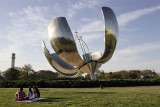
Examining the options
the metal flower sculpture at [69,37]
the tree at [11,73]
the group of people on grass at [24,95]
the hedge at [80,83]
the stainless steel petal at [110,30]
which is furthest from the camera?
the tree at [11,73]

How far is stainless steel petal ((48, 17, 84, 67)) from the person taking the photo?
1599 cm

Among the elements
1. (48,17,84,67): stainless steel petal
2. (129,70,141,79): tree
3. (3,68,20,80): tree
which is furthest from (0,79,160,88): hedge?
(129,70,141,79): tree

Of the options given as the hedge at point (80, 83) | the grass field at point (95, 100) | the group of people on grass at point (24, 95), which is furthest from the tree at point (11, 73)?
the group of people on grass at point (24, 95)

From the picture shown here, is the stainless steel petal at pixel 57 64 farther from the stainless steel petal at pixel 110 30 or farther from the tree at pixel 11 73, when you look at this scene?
the tree at pixel 11 73

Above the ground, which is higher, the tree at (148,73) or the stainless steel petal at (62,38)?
the stainless steel petal at (62,38)

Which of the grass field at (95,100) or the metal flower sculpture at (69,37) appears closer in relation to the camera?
the grass field at (95,100)

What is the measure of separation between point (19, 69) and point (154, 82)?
123 ft

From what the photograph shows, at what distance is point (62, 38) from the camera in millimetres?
16047

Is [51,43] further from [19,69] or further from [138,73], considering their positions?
[138,73]

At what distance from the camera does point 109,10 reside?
1623cm

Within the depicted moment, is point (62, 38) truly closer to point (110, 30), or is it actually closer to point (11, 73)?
point (110, 30)

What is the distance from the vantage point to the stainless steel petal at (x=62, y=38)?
630 inches

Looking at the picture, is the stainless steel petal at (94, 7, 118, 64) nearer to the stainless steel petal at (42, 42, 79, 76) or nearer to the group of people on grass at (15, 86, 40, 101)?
the stainless steel petal at (42, 42, 79, 76)

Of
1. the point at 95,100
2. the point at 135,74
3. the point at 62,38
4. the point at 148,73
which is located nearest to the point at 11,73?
the point at 62,38
